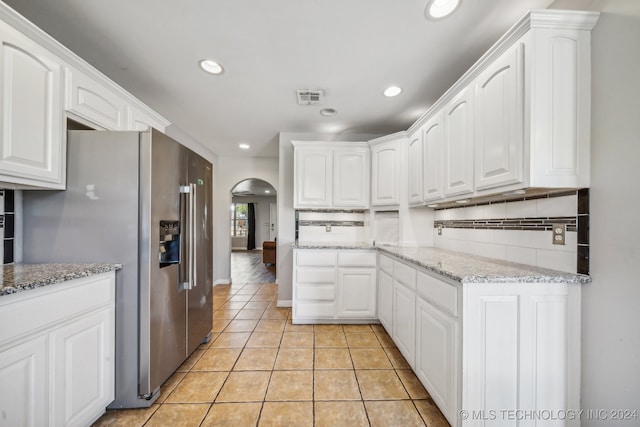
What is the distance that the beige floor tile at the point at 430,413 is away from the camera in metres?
1.40

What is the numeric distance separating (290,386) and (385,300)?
1.18 meters

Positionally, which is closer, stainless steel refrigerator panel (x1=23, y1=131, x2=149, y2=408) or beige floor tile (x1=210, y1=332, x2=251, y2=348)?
stainless steel refrigerator panel (x1=23, y1=131, x2=149, y2=408)

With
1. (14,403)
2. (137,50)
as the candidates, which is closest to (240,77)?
(137,50)

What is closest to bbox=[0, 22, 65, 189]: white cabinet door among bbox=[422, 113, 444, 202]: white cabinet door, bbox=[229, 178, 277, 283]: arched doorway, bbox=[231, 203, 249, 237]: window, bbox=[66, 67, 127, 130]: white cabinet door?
bbox=[66, 67, 127, 130]: white cabinet door

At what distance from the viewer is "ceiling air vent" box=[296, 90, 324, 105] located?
7.50 ft

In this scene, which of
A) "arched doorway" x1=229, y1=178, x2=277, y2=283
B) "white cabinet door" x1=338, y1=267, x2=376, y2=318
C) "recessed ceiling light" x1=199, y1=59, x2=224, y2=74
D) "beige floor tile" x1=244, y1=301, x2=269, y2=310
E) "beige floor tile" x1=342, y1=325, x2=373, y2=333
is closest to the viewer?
"recessed ceiling light" x1=199, y1=59, x2=224, y2=74

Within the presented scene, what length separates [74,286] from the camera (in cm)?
123

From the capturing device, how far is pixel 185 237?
1.83 m

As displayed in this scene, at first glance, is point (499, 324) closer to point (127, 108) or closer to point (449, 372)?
point (449, 372)

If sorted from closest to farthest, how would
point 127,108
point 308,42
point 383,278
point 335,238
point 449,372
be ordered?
point 449,372 < point 308,42 < point 127,108 < point 383,278 < point 335,238

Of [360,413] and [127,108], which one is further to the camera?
[127,108]

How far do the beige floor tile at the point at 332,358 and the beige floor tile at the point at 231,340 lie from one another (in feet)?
2.41

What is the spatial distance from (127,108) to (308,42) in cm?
149

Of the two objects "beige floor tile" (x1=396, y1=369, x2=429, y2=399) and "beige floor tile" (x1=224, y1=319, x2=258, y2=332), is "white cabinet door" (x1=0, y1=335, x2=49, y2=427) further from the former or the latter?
"beige floor tile" (x1=396, y1=369, x2=429, y2=399)
